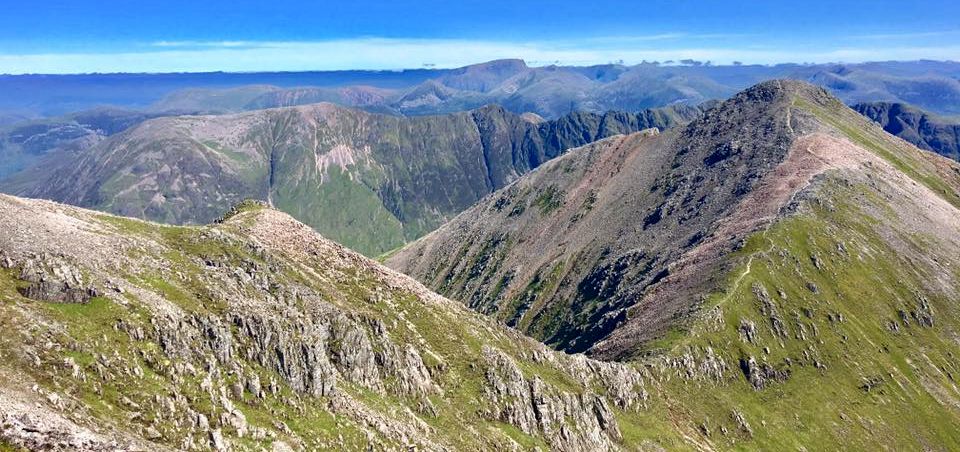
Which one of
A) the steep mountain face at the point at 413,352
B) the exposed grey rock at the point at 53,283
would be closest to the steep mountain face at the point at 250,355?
the exposed grey rock at the point at 53,283

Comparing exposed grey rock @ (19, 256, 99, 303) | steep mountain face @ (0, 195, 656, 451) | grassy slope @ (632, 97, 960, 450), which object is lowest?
grassy slope @ (632, 97, 960, 450)

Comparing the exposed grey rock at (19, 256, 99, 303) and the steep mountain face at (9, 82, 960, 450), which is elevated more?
the exposed grey rock at (19, 256, 99, 303)

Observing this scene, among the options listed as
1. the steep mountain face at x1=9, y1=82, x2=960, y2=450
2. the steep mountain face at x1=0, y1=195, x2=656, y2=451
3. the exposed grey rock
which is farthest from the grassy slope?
the exposed grey rock

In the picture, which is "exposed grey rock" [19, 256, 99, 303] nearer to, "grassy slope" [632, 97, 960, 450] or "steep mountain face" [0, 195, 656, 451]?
"steep mountain face" [0, 195, 656, 451]

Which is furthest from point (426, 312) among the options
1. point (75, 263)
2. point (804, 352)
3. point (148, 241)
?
point (804, 352)

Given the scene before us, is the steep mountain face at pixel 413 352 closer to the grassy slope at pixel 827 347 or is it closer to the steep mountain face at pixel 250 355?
the steep mountain face at pixel 250 355

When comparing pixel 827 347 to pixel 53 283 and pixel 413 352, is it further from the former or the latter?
pixel 53 283

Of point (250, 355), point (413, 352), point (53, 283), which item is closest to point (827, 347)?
point (413, 352)

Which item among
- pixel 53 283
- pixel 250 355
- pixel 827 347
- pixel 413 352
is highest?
pixel 53 283
